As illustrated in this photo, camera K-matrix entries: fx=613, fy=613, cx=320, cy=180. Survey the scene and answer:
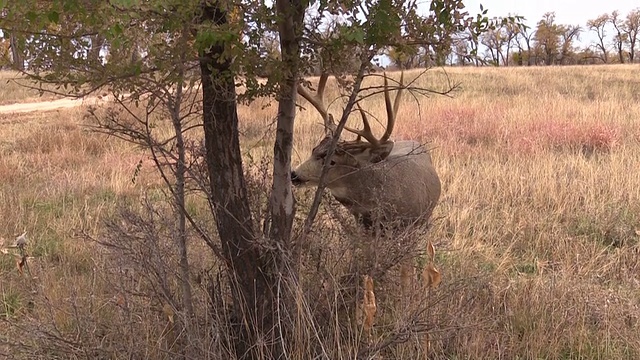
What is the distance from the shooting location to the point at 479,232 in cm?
558

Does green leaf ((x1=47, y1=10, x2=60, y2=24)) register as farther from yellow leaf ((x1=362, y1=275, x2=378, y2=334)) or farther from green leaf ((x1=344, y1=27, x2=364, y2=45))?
yellow leaf ((x1=362, y1=275, x2=378, y2=334))

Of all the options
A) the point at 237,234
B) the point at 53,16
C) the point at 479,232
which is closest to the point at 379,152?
the point at 237,234

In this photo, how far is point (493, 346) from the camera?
3.44 metres

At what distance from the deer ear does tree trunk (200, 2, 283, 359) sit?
4.72 ft

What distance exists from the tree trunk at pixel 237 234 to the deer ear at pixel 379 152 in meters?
1.44

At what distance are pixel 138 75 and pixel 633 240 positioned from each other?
15.3ft

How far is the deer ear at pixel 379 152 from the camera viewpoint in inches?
169

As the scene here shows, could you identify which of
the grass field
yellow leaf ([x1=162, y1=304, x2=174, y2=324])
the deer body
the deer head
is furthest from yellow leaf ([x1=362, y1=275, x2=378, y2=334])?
the deer head

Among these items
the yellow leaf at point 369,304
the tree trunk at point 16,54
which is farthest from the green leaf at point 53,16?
the yellow leaf at point 369,304

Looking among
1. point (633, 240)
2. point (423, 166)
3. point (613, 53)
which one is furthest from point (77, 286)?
point (613, 53)

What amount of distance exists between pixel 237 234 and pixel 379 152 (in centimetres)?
157

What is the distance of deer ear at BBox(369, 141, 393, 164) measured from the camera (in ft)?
14.0

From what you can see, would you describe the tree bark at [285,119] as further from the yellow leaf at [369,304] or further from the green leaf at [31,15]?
the green leaf at [31,15]

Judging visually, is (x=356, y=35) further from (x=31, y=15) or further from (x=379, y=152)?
(x=379, y=152)
